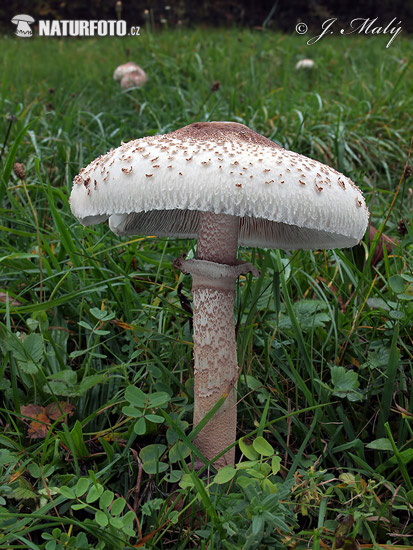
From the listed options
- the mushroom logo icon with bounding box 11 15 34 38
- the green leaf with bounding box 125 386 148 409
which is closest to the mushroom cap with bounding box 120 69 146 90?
the mushroom logo icon with bounding box 11 15 34 38

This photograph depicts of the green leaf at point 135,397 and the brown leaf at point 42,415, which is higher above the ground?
the green leaf at point 135,397

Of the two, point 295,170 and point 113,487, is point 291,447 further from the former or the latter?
point 295,170

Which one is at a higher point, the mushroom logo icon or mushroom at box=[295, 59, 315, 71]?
the mushroom logo icon

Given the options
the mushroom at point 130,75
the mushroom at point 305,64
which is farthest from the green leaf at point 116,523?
the mushroom at point 305,64

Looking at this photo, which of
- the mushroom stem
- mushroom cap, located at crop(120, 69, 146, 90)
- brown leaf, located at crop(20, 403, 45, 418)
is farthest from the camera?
mushroom cap, located at crop(120, 69, 146, 90)

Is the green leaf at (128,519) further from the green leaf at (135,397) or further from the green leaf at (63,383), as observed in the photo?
the green leaf at (63,383)

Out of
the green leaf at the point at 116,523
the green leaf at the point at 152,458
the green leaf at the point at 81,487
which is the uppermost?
the green leaf at the point at 81,487

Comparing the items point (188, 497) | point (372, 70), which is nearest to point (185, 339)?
point (188, 497)

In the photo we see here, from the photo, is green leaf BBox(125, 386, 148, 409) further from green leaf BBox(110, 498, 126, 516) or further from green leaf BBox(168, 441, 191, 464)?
green leaf BBox(110, 498, 126, 516)
